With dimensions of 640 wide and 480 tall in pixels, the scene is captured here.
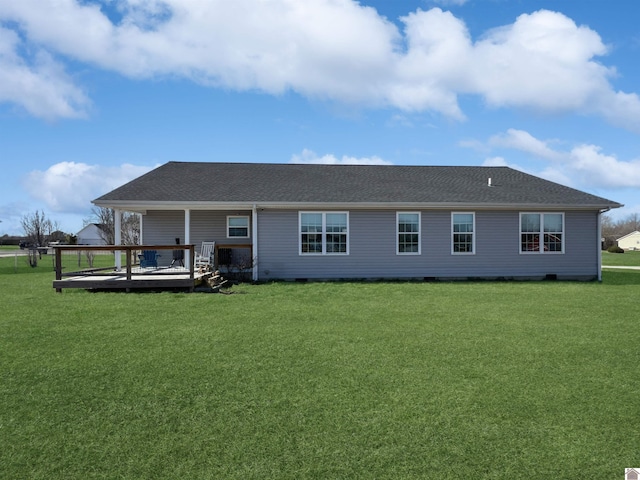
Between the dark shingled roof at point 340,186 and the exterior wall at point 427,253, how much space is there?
56cm

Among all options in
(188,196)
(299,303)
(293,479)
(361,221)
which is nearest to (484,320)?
(299,303)

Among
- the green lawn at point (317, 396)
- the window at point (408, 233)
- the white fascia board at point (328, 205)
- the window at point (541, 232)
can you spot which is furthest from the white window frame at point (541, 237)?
the green lawn at point (317, 396)

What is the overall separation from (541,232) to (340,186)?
731 centimetres

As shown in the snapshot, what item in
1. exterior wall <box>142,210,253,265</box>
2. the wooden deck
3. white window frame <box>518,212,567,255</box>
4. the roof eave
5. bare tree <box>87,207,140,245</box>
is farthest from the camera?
bare tree <box>87,207,140,245</box>

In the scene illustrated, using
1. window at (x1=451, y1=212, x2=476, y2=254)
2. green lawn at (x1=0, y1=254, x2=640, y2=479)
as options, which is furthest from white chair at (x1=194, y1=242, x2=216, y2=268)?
window at (x1=451, y1=212, x2=476, y2=254)

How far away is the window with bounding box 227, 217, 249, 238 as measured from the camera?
17.4 meters

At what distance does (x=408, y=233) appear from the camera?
16.0m

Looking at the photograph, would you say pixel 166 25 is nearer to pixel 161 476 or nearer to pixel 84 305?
pixel 84 305

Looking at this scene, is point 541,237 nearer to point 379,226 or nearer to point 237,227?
point 379,226

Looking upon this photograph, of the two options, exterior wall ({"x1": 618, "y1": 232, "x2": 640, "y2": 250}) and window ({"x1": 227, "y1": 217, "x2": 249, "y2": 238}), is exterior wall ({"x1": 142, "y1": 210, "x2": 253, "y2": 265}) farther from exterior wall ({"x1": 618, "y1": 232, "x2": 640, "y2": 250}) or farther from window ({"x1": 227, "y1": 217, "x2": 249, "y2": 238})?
exterior wall ({"x1": 618, "y1": 232, "x2": 640, "y2": 250})

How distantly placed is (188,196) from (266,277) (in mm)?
3724

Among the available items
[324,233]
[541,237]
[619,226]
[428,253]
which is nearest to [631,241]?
[619,226]

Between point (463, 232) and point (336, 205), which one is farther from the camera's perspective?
point (463, 232)

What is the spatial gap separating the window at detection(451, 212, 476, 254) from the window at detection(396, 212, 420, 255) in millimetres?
1276
